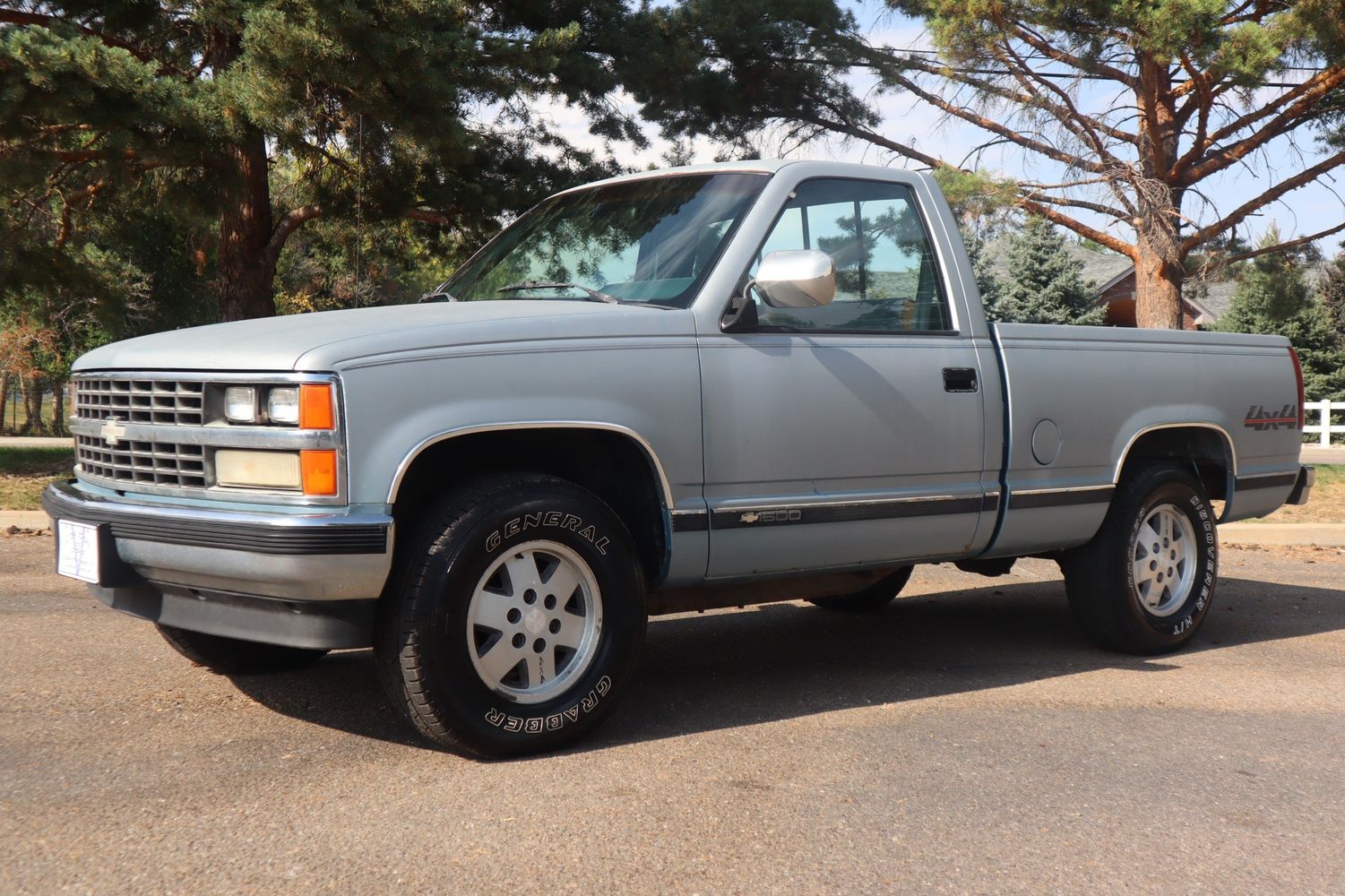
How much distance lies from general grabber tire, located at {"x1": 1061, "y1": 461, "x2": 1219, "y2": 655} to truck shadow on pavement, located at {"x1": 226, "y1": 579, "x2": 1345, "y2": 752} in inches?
5.9

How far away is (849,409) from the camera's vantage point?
16.0ft

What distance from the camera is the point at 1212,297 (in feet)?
154

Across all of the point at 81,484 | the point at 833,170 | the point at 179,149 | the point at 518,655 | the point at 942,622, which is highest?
the point at 179,149

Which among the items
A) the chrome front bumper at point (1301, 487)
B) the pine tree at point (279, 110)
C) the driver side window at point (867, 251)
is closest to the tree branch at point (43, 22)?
the pine tree at point (279, 110)

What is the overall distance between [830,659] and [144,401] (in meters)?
3.13

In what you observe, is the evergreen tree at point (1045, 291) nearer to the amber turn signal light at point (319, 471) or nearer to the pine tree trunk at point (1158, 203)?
the pine tree trunk at point (1158, 203)

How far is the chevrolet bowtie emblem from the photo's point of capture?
4301 mm

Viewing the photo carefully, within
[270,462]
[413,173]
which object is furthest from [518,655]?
[413,173]

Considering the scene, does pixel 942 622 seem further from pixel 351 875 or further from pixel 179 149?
pixel 179 149

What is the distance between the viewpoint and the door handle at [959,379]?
5207 millimetres

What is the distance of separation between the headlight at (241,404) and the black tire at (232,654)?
1.31 meters

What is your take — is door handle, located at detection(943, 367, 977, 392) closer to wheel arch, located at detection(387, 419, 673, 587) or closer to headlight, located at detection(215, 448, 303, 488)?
wheel arch, located at detection(387, 419, 673, 587)

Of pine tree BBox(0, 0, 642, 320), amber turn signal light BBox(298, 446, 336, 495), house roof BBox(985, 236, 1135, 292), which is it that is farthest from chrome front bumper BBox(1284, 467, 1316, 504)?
house roof BBox(985, 236, 1135, 292)

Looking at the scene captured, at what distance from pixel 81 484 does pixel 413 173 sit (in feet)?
34.7
